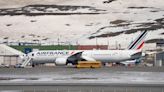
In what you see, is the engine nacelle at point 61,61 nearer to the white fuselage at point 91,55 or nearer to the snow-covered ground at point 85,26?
the white fuselage at point 91,55

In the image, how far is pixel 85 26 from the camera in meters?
162

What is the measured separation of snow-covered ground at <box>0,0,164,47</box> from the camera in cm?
13812

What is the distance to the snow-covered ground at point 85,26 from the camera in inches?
5438

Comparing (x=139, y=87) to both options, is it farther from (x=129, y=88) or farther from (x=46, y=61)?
(x=46, y=61)

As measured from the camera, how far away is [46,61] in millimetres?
91062

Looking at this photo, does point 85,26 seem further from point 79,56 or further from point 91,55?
point 91,55

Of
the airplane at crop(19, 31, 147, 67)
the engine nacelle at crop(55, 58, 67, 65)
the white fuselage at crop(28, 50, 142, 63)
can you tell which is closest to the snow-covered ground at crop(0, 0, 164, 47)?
the airplane at crop(19, 31, 147, 67)

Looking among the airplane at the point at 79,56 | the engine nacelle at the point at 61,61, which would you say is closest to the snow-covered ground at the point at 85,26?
the airplane at the point at 79,56

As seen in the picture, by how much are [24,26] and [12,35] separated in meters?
13.1

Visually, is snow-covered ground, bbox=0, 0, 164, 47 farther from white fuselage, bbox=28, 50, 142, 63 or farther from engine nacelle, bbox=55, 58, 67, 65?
engine nacelle, bbox=55, 58, 67, 65

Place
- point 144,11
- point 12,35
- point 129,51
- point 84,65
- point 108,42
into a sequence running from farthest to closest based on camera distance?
point 144,11 < point 12,35 < point 108,42 < point 129,51 < point 84,65

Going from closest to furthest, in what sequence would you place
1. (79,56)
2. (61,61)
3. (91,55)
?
(61,61), (91,55), (79,56)

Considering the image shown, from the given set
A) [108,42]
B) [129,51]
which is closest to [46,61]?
[129,51]

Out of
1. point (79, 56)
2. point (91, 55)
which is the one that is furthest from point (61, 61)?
point (91, 55)
